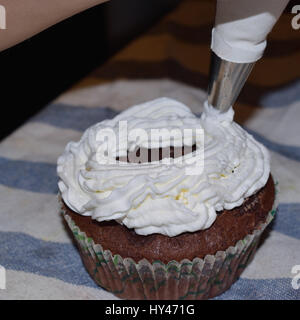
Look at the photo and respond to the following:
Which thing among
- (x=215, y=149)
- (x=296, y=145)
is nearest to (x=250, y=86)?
(x=296, y=145)

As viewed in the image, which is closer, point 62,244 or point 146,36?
point 62,244

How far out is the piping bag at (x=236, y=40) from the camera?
3.98 ft

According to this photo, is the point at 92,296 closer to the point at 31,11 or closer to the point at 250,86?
the point at 31,11

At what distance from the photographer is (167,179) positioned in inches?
53.6

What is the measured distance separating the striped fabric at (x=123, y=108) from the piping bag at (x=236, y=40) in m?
0.58

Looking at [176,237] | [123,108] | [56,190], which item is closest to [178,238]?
[176,237]

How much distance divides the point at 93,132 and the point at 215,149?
1.26 ft

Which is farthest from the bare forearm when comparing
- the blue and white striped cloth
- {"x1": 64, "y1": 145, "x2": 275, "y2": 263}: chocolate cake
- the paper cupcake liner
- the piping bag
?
the blue and white striped cloth

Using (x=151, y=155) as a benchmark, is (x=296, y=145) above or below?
below

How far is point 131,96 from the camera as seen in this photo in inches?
97.8

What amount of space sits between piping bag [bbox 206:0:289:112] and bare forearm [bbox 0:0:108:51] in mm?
321

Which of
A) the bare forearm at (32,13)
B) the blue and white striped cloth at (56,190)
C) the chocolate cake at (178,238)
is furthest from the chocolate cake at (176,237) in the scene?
the bare forearm at (32,13)

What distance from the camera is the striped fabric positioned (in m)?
1.60

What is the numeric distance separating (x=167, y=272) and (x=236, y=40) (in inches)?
26.3
